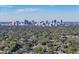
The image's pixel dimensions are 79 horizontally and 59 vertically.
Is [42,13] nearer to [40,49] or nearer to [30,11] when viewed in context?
[30,11]

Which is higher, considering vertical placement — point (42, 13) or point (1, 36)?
point (42, 13)
